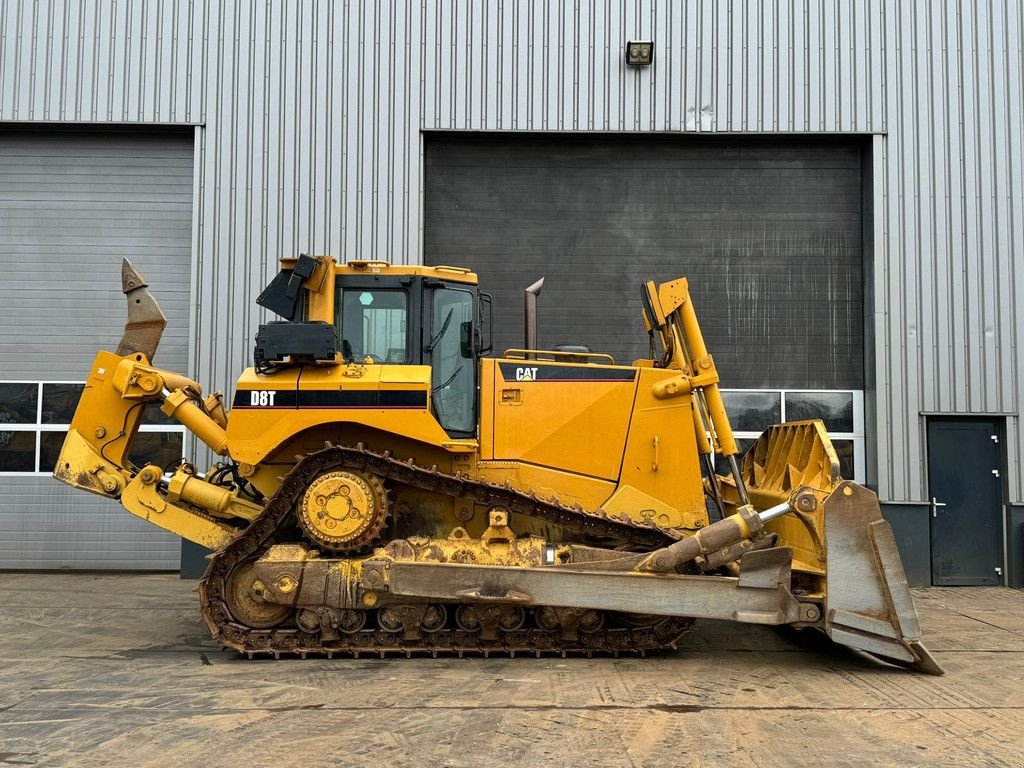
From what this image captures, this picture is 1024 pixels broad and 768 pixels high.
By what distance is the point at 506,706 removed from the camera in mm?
5402

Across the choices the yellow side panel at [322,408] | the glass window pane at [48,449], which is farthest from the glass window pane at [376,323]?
the glass window pane at [48,449]

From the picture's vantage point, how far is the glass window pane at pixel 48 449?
1128 cm

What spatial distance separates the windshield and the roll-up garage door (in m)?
4.17

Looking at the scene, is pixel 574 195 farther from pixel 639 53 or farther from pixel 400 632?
pixel 400 632

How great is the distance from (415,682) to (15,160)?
33.0 feet

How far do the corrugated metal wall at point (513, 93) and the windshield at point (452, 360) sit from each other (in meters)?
4.07

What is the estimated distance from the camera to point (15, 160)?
Result: 11664mm

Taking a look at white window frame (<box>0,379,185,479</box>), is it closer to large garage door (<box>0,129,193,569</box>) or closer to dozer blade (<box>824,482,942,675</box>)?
large garage door (<box>0,129,193,569</box>)

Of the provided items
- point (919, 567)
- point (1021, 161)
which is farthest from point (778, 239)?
point (919, 567)

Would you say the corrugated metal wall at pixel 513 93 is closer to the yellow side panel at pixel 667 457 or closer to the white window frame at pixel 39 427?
the white window frame at pixel 39 427

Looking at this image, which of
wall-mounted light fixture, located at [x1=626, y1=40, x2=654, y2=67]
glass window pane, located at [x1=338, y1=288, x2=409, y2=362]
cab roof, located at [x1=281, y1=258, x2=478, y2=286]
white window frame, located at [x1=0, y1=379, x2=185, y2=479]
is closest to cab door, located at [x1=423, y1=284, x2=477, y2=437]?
cab roof, located at [x1=281, y1=258, x2=478, y2=286]

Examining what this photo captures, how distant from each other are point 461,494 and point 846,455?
6.70 m

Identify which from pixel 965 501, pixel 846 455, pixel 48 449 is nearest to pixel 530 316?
pixel 846 455

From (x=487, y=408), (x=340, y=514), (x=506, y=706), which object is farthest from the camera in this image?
(x=487, y=408)
